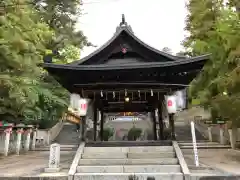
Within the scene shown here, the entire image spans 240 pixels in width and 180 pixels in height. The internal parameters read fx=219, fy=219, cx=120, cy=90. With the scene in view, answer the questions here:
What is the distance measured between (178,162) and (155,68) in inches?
151

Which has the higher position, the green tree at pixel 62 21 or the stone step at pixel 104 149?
the green tree at pixel 62 21

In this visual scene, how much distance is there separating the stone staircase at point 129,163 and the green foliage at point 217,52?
10.3 ft

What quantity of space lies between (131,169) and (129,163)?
24.8 inches

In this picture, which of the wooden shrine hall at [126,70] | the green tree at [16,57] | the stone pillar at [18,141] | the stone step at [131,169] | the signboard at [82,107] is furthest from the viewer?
the stone pillar at [18,141]

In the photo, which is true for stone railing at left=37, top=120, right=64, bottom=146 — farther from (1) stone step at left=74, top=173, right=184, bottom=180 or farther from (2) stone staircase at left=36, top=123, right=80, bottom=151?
(1) stone step at left=74, top=173, right=184, bottom=180

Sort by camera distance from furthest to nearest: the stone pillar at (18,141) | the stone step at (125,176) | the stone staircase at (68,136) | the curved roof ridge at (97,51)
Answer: the stone staircase at (68,136)
the stone pillar at (18,141)
the curved roof ridge at (97,51)
the stone step at (125,176)

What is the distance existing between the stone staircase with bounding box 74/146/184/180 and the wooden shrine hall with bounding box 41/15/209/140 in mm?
1582

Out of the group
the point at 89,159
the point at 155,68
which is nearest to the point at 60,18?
the point at 155,68

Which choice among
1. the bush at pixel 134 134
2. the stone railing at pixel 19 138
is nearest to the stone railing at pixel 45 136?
the stone railing at pixel 19 138

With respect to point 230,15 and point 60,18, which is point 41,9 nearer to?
point 60,18

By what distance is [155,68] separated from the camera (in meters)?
9.27

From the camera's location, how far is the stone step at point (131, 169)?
720 centimetres

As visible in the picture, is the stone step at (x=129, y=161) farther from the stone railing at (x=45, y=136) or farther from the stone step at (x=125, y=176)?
the stone railing at (x=45, y=136)

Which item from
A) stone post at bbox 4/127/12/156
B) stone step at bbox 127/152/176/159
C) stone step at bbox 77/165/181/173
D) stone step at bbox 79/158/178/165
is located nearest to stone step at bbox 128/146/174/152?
stone step at bbox 127/152/176/159
